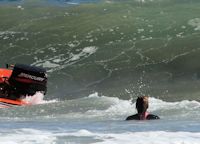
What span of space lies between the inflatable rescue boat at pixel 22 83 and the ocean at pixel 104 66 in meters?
0.19

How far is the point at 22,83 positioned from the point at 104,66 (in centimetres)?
684

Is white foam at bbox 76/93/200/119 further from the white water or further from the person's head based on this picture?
the person's head

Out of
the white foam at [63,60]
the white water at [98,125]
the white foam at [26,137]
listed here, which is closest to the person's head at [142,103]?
the white water at [98,125]

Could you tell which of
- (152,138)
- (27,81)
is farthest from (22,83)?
(152,138)

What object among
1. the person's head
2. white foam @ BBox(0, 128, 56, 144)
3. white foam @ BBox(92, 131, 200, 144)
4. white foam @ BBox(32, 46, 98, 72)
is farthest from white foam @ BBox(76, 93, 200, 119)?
white foam @ BBox(32, 46, 98, 72)

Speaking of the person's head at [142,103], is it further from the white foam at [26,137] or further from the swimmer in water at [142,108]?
the white foam at [26,137]

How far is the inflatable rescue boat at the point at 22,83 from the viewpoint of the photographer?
16.1 meters

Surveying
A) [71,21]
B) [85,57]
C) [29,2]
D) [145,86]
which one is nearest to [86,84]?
[145,86]

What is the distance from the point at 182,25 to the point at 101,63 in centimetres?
559

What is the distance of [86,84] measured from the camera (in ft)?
68.2

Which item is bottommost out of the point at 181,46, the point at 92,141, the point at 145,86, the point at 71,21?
the point at 92,141

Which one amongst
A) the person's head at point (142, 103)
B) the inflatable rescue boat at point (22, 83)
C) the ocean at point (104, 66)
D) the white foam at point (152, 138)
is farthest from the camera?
the inflatable rescue boat at point (22, 83)

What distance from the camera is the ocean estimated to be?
1011 centimetres

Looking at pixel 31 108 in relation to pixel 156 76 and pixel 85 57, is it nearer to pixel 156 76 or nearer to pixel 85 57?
pixel 156 76
